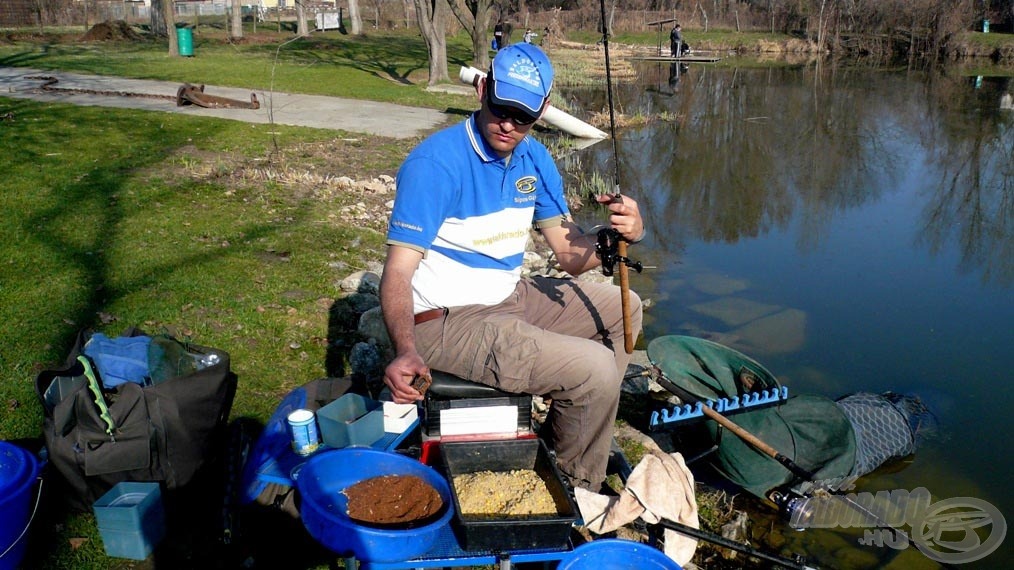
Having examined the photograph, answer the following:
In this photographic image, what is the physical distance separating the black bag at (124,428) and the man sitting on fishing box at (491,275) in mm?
932

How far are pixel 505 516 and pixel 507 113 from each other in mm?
1356

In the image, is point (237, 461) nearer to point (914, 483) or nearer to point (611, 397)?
point (611, 397)

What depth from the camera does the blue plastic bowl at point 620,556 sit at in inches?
102

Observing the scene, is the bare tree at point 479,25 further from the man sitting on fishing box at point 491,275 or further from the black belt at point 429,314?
the black belt at point 429,314

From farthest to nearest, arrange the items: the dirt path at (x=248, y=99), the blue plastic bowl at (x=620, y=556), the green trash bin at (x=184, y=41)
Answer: the green trash bin at (x=184, y=41), the dirt path at (x=248, y=99), the blue plastic bowl at (x=620, y=556)

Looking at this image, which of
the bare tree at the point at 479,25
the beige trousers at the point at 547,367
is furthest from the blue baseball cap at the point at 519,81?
the bare tree at the point at 479,25

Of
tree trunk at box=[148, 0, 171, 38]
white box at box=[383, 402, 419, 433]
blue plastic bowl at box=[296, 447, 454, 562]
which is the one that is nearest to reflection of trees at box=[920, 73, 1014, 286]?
white box at box=[383, 402, 419, 433]

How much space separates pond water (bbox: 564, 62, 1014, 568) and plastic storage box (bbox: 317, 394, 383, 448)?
2245 mm

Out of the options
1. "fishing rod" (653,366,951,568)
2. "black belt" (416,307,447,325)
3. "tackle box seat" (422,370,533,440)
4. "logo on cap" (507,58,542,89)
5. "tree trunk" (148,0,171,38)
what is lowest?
"fishing rod" (653,366,951,568)

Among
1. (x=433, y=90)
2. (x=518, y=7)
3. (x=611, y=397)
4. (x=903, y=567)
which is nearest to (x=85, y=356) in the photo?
(x=611, y=397)

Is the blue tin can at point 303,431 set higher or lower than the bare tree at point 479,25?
lower

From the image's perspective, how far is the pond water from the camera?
5133 millimetres

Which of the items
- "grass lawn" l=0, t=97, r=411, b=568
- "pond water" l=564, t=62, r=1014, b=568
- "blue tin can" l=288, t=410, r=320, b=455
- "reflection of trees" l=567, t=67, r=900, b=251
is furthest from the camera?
"reflection of trees" l=567, t=67, r=900, b=251

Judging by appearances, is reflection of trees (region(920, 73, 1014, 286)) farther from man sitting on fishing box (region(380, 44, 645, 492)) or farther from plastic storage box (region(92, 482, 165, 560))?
plastic storage box (region(92, 482, 165, 560))
